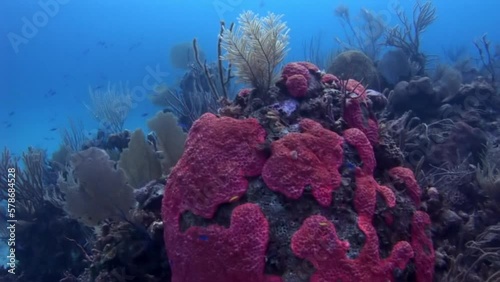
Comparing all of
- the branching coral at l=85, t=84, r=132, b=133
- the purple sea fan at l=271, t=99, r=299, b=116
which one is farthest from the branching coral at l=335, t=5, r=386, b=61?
the purple sea fan at l=271, t=99, r=299, b=116

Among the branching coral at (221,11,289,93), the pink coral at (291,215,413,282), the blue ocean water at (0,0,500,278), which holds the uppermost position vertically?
the blue ocean water at (0,0,500,278)

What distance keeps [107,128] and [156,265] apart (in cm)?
935

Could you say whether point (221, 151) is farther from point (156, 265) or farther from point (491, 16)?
point (491, 16)

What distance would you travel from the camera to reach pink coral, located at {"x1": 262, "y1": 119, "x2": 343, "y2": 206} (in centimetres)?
294

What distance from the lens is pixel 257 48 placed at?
400 centimetres

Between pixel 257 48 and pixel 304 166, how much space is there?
5.28ft

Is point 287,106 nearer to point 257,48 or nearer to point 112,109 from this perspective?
point 257,48

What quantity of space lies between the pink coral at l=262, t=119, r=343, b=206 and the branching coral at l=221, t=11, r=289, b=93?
101cm

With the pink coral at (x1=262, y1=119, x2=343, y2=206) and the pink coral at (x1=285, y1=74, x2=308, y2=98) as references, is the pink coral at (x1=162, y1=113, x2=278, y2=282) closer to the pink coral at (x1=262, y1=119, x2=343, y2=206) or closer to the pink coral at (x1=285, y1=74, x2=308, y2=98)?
the pink coral at (x1=262, y1=119, x2=343, y2=206)

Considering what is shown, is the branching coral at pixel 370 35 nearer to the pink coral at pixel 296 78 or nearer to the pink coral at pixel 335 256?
the pink coral at pixel 296 78

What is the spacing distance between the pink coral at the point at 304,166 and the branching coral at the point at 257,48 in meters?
1.01

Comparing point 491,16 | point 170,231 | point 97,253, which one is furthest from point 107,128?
point 491,16

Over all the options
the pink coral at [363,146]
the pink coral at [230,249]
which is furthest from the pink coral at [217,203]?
the pink coral at [363,146]

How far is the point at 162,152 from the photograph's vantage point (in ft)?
16.5
